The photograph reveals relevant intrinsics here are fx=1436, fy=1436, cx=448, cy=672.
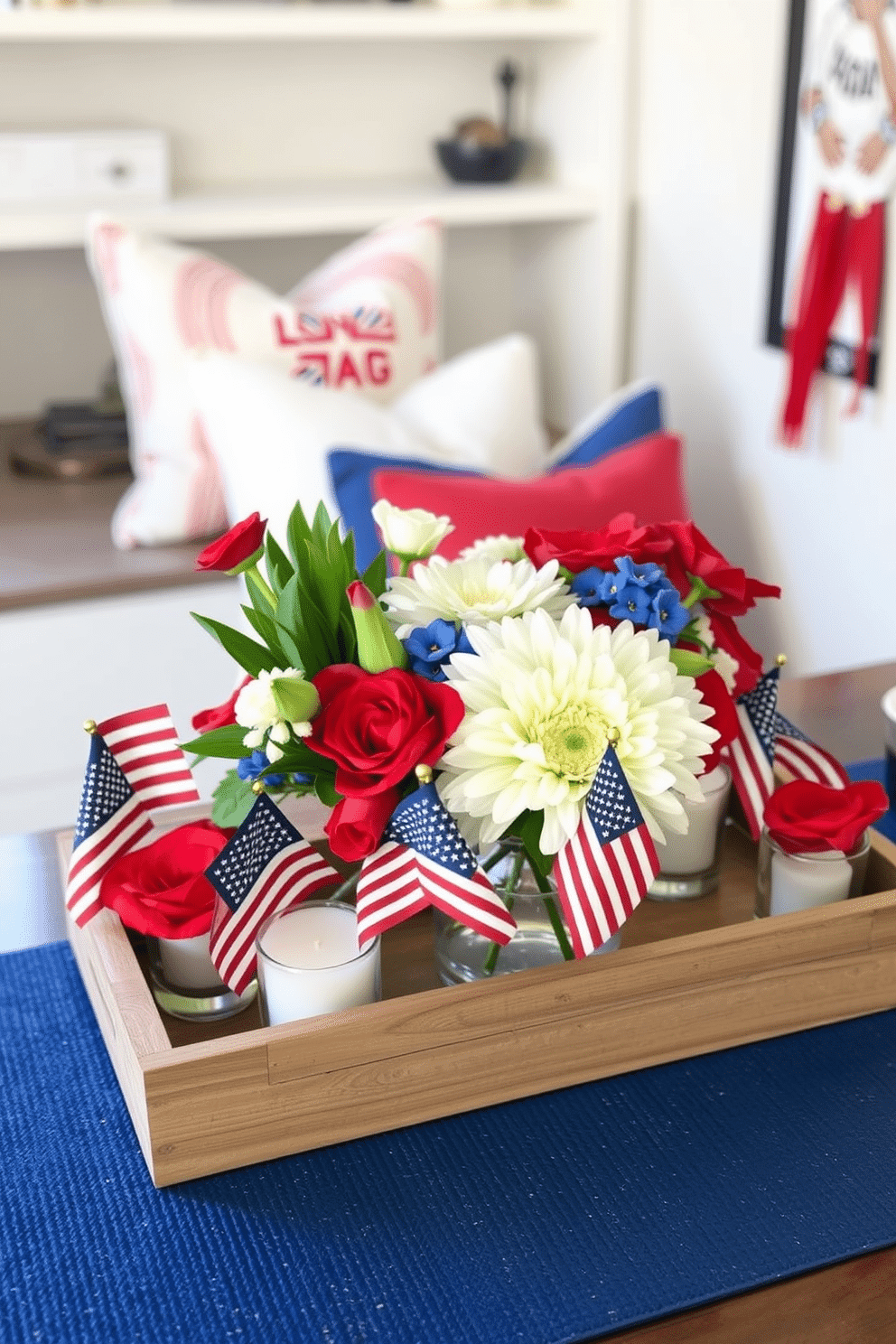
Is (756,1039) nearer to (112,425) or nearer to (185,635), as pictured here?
(185,635)

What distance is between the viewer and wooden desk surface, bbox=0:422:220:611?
2.01 m

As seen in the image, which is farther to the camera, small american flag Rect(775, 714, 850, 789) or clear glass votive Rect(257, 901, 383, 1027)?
small american flag Rect(775, 714, 850, 789)

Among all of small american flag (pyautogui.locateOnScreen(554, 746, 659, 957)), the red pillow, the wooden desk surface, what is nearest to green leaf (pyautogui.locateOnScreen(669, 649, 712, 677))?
small american flag (pyautogui.locateOnScreen(554, 746, 659, 957))

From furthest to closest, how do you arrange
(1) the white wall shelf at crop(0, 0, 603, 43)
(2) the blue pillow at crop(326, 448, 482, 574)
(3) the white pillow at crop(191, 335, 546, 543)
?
(1) the white wall shelf at crop(0, 0, 603, 43) < (3) the white pillow at crop(191, 335, 546, 543) < (2) the blue pillow at crop(326, 448, 482, 574)

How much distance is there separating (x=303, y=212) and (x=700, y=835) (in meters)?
1.58

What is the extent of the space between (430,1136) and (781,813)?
0.35 m

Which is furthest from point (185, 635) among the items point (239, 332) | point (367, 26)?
point (367, 26)

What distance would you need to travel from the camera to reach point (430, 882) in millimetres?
879

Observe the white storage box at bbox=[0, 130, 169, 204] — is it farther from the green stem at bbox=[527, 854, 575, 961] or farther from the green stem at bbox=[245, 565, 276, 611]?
the green stem at bbox=[527, 854, 575, 961]

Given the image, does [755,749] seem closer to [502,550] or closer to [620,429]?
[502,550]

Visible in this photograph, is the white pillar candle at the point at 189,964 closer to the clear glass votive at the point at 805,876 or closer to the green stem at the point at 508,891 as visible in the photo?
the green stem at the point at 508,891

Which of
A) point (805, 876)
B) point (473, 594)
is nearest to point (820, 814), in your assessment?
point (805, 876)

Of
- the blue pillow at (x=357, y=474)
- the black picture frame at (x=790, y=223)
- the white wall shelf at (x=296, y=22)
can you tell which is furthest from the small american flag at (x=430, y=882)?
the white wall shelf at (x=296, y=22)

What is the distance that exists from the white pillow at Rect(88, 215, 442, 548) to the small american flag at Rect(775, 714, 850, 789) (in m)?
1.20
